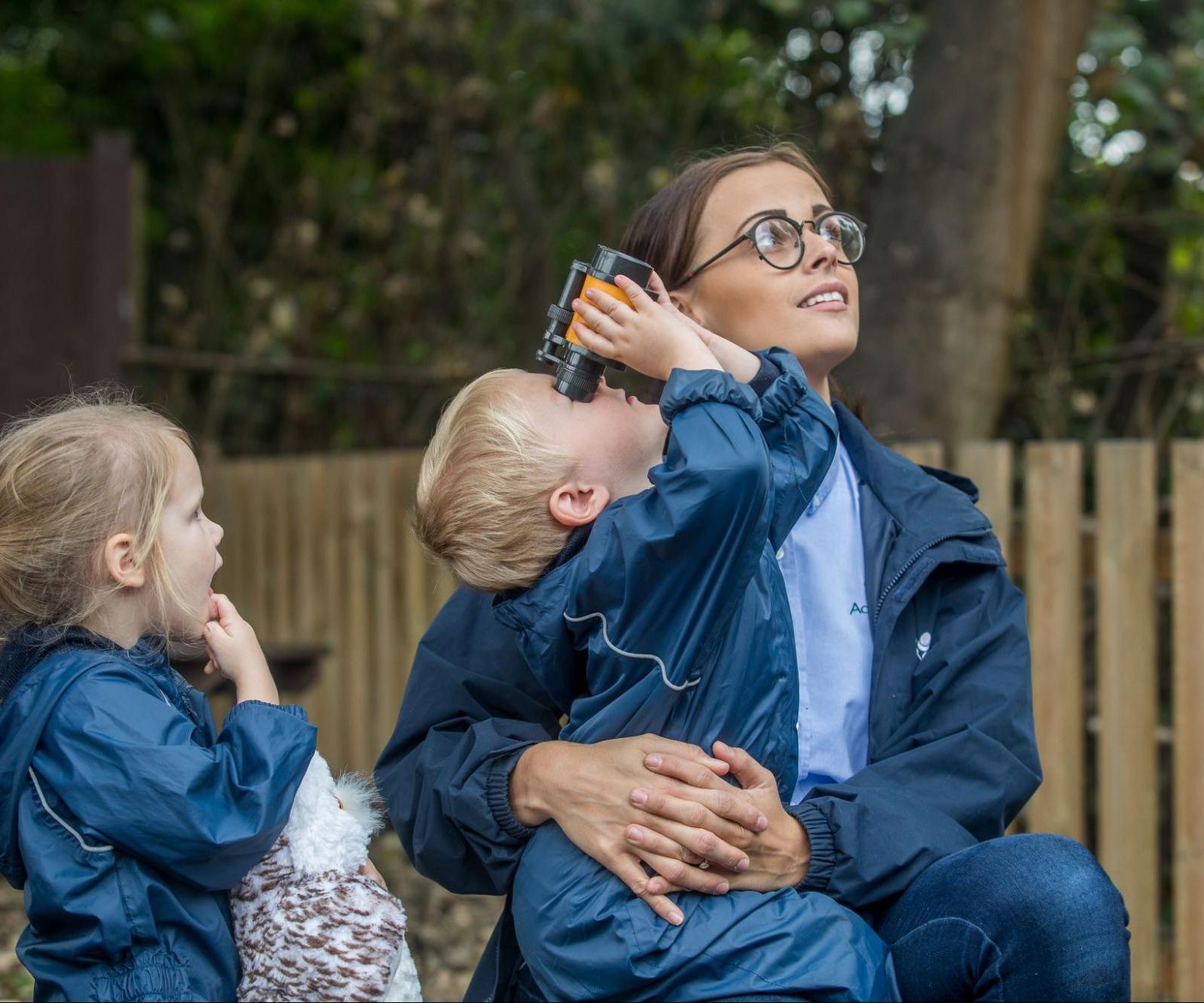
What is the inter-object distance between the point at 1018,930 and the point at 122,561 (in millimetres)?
1276

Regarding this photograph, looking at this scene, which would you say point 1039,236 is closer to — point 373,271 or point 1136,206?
point 1136,206

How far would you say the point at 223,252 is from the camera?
282 inches

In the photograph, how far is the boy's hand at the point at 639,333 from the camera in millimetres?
1880

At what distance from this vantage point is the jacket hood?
175cm

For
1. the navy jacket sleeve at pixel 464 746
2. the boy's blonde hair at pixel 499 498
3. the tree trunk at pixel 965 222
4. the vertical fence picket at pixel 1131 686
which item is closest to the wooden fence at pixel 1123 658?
the vertical fence picket at pixel 1131 686

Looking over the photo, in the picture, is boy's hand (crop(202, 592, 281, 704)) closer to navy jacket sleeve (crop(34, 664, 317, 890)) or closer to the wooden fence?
navy jacket sleeve (crop(34, 664, 317, 890))

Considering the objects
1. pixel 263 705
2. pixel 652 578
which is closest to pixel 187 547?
pixel 263 705

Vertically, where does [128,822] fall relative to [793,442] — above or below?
below

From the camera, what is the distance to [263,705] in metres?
1.84

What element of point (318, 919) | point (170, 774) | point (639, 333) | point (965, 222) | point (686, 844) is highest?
point (965, 222)

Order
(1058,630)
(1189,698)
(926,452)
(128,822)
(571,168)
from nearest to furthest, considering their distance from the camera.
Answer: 1. (128,822)
2. (1189,698)
3. (1058,630)
4. (926,452)
5. (571,168)

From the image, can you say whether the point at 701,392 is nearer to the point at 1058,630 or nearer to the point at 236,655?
the point at 236,655

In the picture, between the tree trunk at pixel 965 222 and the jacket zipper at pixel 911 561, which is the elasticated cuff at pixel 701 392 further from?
the tree trunk at pixel 965 222

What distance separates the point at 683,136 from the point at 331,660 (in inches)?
110
